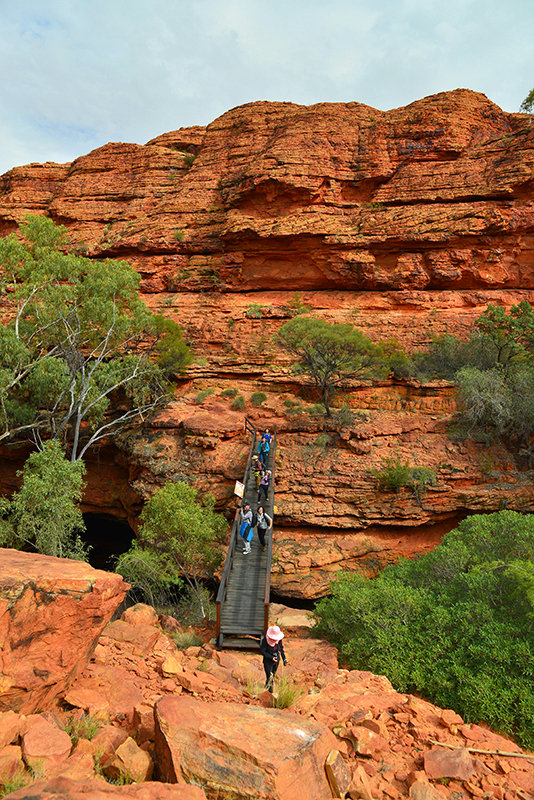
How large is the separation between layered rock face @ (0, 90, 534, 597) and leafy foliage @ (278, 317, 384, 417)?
44.8 inches

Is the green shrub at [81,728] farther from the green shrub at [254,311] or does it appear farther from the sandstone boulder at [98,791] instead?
the green shrub at [254,311]

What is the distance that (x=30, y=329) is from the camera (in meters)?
18.6

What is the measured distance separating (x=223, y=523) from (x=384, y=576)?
585cm

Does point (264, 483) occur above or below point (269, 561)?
above

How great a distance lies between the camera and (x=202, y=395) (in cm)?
2220

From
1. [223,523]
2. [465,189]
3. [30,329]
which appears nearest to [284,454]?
[223,523]

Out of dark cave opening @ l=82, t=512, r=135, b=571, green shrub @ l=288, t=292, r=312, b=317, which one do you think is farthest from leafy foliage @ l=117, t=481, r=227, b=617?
green shrub @ l=288, t=292, r=312, b=317

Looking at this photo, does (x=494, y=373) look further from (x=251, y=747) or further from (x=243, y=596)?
(x=251, y=747)

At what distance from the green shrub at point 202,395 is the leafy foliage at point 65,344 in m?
1.73

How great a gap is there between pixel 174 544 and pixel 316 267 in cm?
2377

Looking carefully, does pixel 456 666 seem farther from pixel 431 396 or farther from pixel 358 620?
pixel 431 396

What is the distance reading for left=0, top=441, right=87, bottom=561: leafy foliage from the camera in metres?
13.0

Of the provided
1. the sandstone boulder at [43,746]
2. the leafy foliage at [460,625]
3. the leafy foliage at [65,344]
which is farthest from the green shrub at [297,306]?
the sandstone boulder at [43,746]

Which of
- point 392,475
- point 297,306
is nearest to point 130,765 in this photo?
point 392,475
